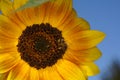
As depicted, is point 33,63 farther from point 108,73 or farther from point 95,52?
point 108,73

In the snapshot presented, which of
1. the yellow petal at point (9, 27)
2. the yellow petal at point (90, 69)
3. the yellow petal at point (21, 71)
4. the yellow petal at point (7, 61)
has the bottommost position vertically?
the yellow petal at point (90, 69)

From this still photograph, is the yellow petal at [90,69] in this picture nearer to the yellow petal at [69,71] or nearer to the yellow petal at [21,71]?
the yellow petal at [69,71]

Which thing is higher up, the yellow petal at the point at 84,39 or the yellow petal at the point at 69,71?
the yellow petal at the point at 84,39

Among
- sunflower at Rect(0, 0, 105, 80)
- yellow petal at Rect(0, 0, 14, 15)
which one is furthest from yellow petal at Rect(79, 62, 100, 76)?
yellow petal at Rect(0, 0, 14, 15)

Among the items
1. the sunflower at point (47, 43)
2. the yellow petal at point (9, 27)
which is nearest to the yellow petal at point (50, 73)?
the sunflower at point (47, 43)

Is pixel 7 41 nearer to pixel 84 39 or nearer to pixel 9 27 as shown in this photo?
pixel 9 27

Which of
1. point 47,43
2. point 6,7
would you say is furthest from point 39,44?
point 6,7

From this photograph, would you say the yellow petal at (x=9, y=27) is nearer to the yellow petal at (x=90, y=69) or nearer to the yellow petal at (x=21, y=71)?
the yellow petal at (x=21, y=71)
